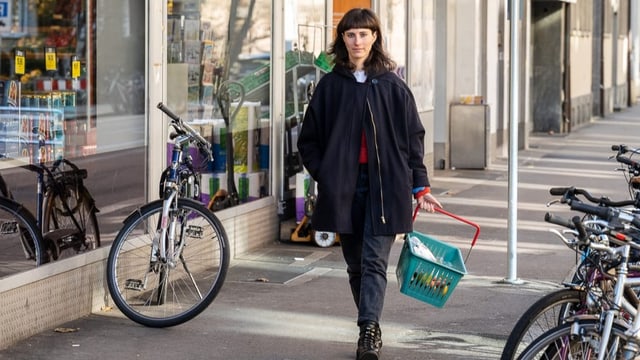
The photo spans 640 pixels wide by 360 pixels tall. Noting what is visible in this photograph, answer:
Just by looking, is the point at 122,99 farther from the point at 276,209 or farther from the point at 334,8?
the point at 334,8

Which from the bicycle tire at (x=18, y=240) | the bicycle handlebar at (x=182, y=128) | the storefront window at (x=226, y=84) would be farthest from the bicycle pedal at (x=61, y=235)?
the storefront window at (x=226, y=84)

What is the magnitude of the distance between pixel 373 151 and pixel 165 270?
1.71 metres

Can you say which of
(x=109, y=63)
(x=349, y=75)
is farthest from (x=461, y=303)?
(x=109, y=63)

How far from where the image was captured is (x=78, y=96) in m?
7.81

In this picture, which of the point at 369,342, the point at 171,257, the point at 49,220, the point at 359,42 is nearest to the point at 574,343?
the point at 369,342

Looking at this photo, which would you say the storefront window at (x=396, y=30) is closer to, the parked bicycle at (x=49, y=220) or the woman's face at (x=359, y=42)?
the parked bicycle at (x=49, y=220)

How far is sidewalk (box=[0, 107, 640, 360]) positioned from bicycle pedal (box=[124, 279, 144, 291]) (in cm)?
19

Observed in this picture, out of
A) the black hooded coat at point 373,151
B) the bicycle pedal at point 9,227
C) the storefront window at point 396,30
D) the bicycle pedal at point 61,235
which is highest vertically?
the storefront window at point 396,30

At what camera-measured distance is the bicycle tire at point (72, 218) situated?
7.20 metres

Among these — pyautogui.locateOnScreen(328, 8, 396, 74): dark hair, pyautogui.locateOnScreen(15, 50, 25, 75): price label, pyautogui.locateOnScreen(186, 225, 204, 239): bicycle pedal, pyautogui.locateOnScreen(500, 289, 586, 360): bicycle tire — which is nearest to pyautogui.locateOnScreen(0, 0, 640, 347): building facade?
pyautogui.locateOnScreen(15, 50, 25, 75): price label

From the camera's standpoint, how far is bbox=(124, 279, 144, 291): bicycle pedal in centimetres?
733

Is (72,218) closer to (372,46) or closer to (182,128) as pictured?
(182,128)

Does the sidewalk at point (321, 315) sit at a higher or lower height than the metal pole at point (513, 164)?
lower

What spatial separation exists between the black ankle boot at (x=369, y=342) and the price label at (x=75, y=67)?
107 inches
